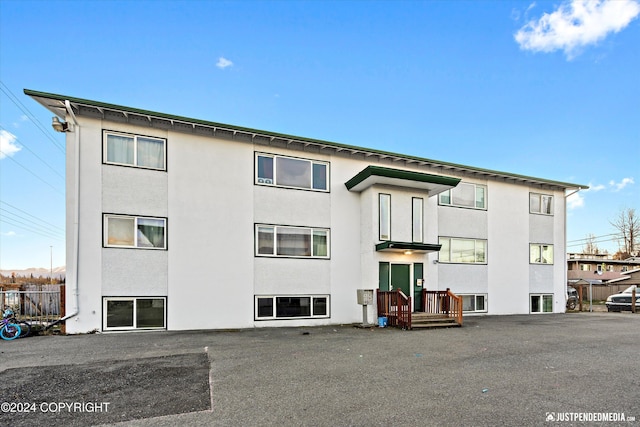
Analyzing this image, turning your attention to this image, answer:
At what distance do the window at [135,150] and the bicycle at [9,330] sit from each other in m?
5.10

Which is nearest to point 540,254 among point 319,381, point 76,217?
point 319,381

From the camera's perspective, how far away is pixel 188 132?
38.2 ft

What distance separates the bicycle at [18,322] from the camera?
9.50m

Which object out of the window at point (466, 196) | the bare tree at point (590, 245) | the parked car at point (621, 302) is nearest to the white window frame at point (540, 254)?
the window at point (466, 196)

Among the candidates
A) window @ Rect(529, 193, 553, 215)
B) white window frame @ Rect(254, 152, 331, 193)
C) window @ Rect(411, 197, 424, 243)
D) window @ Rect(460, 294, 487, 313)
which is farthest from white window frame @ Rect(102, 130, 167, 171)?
window @ Rect(529, 193, 553, 215)

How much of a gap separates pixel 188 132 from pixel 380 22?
8.56 metres

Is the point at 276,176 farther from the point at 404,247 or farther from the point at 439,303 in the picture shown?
the point at 439,303

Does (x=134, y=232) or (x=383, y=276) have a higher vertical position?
(x=134, y=232)

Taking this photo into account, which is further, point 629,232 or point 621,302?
point 629,232

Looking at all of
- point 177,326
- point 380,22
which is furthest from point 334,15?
point 177,326

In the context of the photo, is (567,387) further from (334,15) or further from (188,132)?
(334,15)

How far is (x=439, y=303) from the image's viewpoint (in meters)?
13.3

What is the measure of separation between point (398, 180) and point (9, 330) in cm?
1255

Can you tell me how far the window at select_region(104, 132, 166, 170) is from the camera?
35.6 ft
